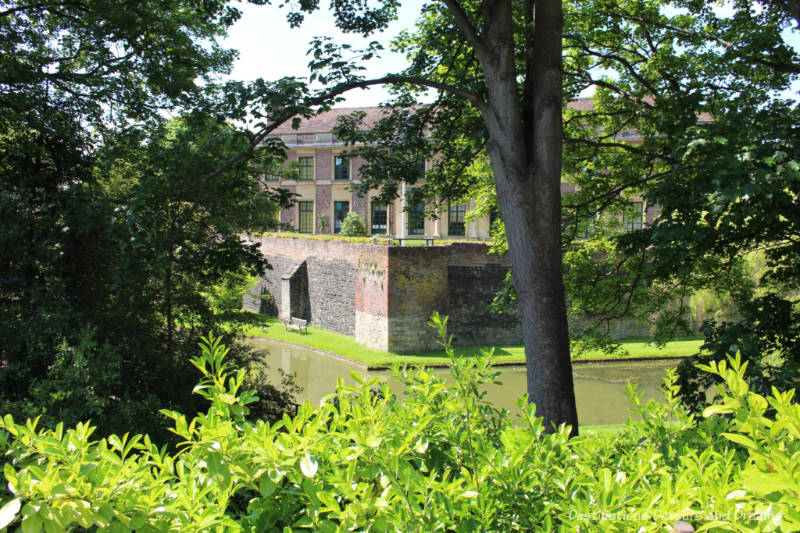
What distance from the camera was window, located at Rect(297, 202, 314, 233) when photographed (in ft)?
124

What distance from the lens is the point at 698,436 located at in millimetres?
2551

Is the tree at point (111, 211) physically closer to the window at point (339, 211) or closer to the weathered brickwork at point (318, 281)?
the weathered brickwork at point (318, 281)

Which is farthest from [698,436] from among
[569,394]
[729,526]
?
[569,394]

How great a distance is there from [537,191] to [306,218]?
33.9 metres

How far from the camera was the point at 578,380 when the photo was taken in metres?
16.5

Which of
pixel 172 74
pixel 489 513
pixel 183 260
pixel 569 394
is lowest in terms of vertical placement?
pixel 569 394

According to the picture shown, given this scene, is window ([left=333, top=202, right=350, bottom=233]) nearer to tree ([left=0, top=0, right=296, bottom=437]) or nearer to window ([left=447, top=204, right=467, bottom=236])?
window ([left=447, top=204, right=467, bottom=236])

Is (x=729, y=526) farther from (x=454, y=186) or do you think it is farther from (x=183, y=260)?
(x=454, y=186)

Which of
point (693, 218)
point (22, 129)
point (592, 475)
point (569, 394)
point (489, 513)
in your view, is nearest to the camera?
point (489, 513)

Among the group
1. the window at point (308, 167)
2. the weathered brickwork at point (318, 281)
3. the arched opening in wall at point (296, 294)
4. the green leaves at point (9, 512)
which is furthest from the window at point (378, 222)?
the green leaves at point (9, 512)

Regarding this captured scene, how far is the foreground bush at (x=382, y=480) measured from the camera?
148 centimetres

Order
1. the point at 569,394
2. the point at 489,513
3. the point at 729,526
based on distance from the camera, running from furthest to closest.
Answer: the point at 569,394 → the point at 489,513 → the point at 729,526

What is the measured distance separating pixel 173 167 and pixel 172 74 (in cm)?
339

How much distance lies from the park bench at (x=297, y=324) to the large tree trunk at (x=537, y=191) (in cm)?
1829
